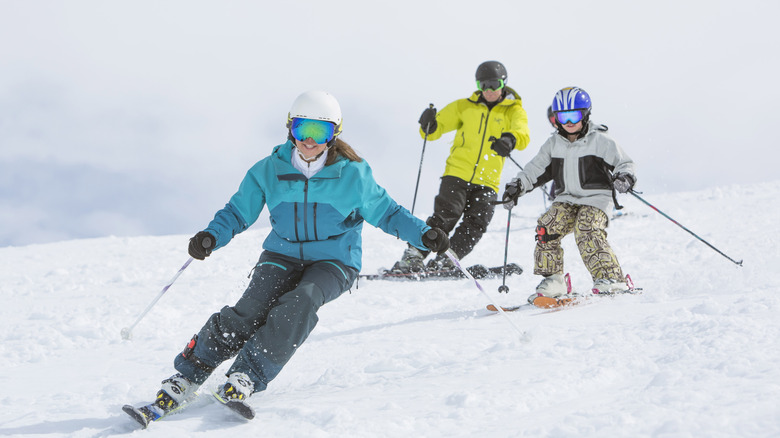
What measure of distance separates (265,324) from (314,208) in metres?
0.74

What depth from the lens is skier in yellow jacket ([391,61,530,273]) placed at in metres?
7.39

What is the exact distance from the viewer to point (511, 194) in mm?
5453

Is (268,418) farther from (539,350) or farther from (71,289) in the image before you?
(71,289)

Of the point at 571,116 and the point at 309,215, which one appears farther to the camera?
the point at 571,116

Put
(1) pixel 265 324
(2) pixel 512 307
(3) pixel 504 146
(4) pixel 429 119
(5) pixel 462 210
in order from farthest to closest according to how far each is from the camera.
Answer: (4) pixel 429 119 → (5) pixel 462 210 → (3) pixel 504 146 → (2) pixel 512 307 → (1) pixel 265 324

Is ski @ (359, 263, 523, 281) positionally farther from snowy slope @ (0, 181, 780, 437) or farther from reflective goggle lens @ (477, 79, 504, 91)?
reflective goggle lens @ (477, 79, 504, 91)

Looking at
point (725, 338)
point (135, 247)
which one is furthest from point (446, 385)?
point (135, 247)

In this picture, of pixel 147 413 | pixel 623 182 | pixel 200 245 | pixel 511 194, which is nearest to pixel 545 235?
pixel 511 194

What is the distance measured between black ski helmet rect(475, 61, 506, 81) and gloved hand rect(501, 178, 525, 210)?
227 cm

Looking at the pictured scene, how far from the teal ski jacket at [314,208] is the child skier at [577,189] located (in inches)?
76.2

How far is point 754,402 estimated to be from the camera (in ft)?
7.45

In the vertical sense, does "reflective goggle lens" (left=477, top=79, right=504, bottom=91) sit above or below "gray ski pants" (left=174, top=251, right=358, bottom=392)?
above

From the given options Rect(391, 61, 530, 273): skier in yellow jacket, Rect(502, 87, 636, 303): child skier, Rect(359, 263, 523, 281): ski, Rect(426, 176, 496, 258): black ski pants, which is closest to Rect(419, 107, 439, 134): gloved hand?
Rect(391, 61, 530, 273): skier in yellow jacket

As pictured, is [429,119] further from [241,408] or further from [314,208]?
[241,408]
